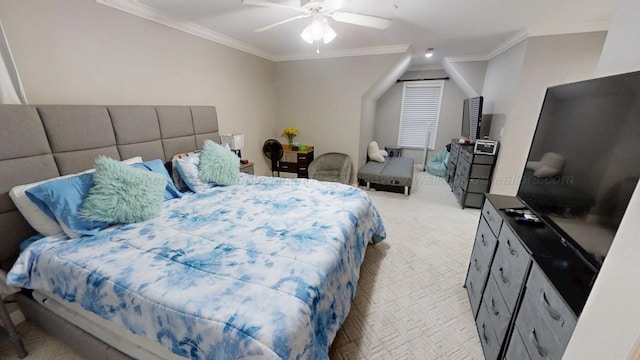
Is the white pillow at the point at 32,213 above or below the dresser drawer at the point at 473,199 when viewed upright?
above

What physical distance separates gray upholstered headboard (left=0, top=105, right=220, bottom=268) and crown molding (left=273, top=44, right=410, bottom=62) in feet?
8.33

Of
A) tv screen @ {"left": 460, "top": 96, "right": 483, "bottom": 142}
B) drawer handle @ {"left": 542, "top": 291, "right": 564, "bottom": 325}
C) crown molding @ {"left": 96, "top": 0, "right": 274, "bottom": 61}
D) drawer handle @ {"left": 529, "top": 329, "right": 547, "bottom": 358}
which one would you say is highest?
crown molding @ {"left": 96, "top": 0, "right": 274, "bottom": 61}

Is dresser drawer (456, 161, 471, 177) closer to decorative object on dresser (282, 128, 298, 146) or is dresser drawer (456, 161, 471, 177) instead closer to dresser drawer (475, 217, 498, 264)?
dresser drawer (475, 217, 498, 264)

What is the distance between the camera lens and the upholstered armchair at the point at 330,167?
434 centimetres

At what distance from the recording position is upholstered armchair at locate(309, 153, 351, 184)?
434 cm

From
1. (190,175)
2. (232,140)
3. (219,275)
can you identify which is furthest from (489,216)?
(232,140)

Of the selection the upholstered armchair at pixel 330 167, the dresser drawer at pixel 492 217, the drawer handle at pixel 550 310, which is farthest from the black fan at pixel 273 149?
the drawer handle at pixel 550 310

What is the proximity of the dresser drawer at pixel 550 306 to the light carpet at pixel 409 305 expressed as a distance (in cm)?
74

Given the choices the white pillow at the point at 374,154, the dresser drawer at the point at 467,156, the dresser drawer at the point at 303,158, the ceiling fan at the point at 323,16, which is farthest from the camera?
the white pillow at the point at 374,154

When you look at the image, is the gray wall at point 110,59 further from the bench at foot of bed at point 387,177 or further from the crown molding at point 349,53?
the bench at foot of bed at point 387,177

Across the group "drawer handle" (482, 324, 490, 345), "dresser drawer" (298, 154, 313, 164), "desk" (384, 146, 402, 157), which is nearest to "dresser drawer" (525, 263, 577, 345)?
"drawer handle" (482, 324, 490, 345)

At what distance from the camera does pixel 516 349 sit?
112cm

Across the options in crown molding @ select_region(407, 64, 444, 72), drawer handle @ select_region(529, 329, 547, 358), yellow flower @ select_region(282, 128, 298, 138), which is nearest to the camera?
drawer handle @ select_region(529, 329, 547, 358)

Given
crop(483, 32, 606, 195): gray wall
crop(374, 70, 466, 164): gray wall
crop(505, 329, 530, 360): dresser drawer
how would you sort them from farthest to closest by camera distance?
crop(374, 70, 466, 164): gray wall
crop(483, 32, 606, 195): gray wall
crop(505, 329, 530, 360): dresser drawer
